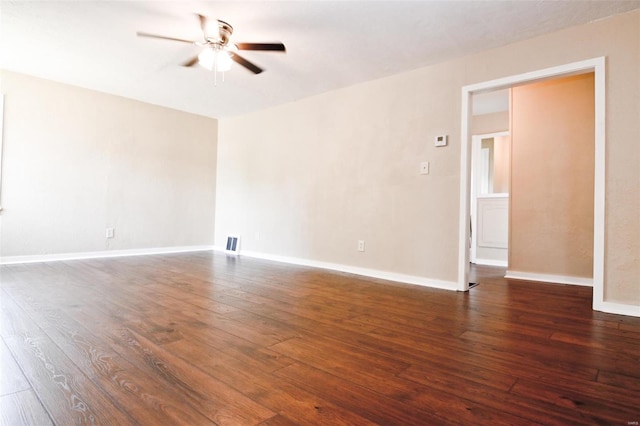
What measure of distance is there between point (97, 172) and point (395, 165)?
4.15 meters

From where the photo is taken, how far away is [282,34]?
275cm

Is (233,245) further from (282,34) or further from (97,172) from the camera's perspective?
(282,34)

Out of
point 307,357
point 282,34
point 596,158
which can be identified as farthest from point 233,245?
point 596,158

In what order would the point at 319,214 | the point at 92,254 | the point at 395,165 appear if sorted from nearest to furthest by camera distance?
the point at 395,165
the point at 319,214
the point at 92,254

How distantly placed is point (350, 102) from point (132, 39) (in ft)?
7.83

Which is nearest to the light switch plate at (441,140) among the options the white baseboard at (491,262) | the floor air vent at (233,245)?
the white baseboard at (491,262)

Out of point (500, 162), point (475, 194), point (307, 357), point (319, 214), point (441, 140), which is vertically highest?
point (500, 162)

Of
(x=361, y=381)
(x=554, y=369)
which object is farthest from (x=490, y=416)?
(x=554, y=369)

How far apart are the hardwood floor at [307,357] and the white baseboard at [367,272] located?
0.28 m

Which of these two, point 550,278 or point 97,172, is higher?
point 97,172

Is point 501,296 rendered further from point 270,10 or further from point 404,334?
point 270,10

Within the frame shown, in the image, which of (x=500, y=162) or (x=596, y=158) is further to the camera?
(x=500, y=162)

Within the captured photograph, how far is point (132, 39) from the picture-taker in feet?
9.61

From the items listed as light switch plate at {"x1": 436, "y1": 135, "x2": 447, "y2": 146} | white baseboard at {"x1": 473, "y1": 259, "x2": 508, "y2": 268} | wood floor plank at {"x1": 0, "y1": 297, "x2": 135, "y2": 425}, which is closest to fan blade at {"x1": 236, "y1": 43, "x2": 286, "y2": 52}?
light switch plate at {"x1": 436, "y1": 135, "x2": 447, "y2": 146}
